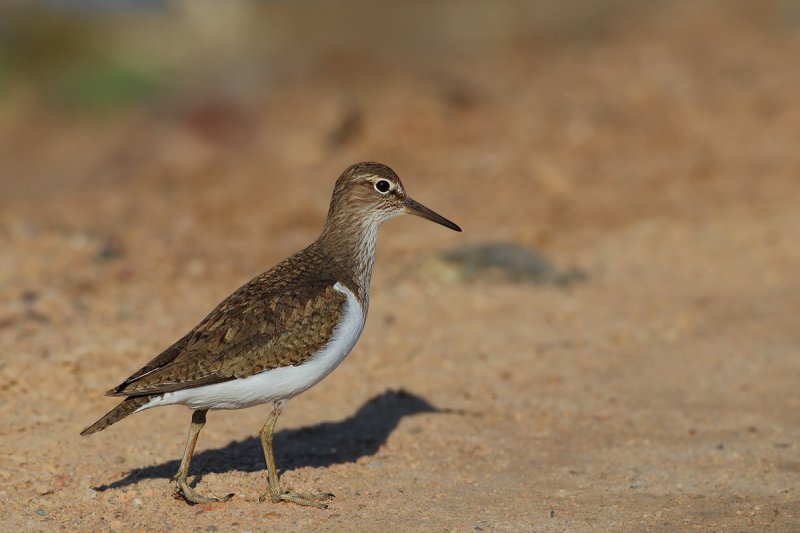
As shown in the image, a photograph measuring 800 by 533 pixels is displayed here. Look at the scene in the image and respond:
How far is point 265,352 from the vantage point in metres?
→ 7.34

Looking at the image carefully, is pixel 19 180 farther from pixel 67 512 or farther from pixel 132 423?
pixel 67 512

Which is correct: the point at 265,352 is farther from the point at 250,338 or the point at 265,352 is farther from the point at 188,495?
the point at 188,495

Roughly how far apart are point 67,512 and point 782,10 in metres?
21.5

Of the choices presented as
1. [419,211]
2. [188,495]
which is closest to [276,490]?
[188,495]

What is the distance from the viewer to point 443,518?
7234 mm

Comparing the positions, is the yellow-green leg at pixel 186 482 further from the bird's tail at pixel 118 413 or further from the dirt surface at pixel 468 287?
the bird's tail at pixel 118 413

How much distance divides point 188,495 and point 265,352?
1086mm

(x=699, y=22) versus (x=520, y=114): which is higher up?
(x=699, y=22)

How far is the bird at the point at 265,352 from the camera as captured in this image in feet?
23.4

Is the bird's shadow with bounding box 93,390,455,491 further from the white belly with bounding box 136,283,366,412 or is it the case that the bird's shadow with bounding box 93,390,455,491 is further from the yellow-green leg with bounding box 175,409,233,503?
the white belly with bounding box 136,283,366,412

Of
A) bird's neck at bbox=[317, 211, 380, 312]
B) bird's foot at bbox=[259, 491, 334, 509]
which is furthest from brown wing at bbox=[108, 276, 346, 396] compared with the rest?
bird's foot at bbox=[259, 491, 334, 509]

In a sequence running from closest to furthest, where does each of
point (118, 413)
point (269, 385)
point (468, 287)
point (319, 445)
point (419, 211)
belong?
1. point (118, 413)
2. point (269, 385)
3. point (419, 211)
4. point (319, 445)
5. point (468, 287)

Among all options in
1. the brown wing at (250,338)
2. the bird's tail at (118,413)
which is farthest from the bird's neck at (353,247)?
the bird's tail at (118,413)

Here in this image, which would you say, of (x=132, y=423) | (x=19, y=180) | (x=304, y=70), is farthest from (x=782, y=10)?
(x=132, y=423)
